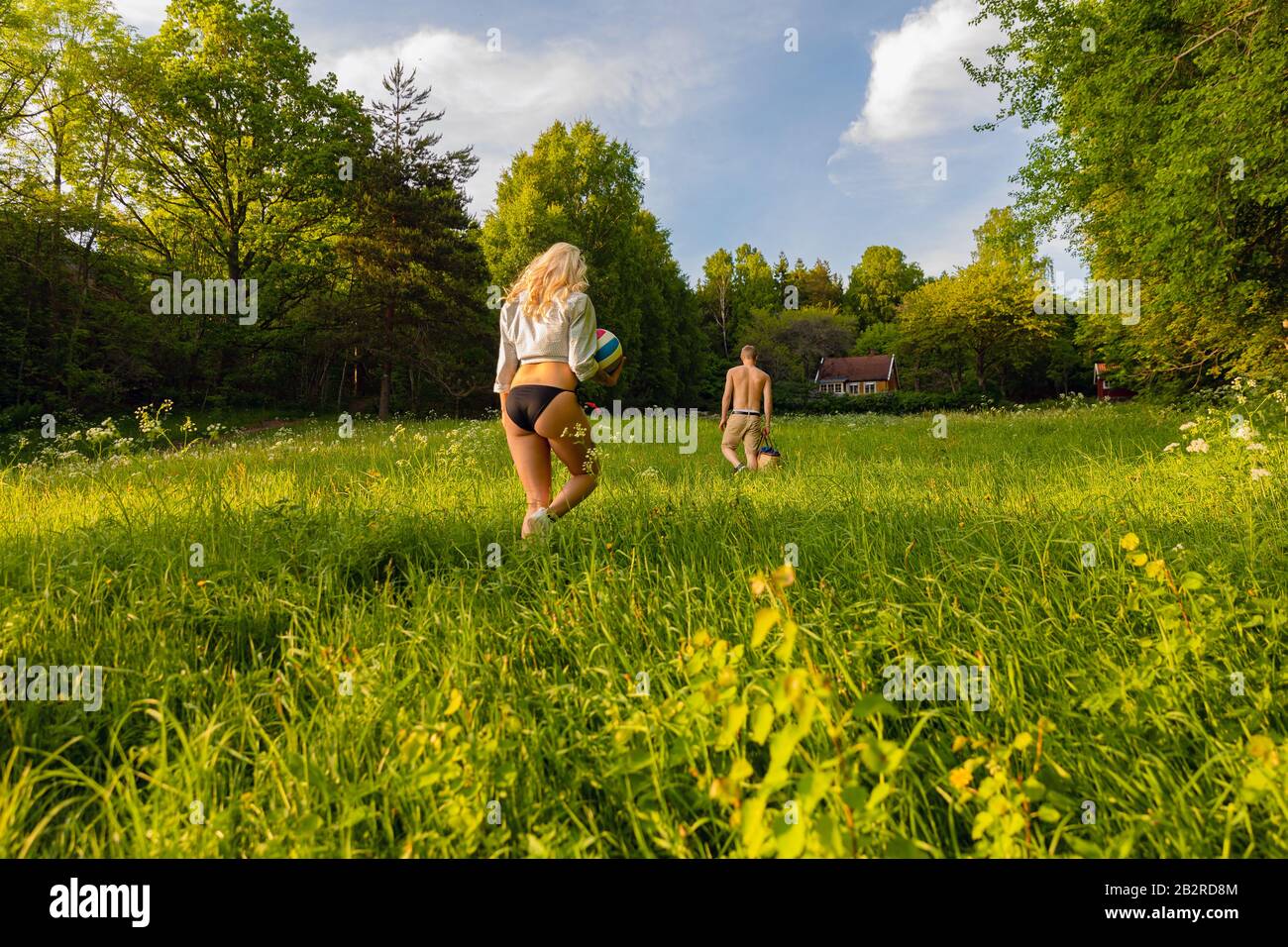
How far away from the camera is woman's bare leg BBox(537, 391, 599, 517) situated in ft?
13.1

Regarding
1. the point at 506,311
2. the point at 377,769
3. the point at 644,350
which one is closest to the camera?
the point at 377,769

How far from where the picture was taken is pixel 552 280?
424 cm

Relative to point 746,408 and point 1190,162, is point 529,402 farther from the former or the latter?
point 1190,162

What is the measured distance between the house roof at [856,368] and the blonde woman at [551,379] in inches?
2615

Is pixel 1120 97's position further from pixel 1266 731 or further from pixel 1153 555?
pixel 1266 731

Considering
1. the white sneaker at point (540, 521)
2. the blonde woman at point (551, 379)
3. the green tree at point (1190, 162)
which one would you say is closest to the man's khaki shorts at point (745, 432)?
the blonde woman at point (551, 379)

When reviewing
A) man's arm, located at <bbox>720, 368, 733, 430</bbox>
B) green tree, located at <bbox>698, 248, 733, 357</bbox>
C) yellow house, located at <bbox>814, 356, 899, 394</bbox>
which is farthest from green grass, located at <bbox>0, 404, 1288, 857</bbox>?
yellow house, located at <bbox>814, 356, 899, 394</bbox>

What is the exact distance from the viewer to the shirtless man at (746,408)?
9.02 metres

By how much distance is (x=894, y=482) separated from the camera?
627 cm

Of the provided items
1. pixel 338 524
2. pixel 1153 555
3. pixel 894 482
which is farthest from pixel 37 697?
pixel 894 482

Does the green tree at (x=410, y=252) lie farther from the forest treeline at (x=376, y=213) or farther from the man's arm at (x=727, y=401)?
the man's arm at (x=727, y=401)

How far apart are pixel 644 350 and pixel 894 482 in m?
34.2

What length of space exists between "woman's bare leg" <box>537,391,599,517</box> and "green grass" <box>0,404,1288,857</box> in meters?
0.22

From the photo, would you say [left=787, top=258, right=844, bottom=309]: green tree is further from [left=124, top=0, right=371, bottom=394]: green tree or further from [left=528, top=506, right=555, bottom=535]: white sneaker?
[left=528, top=506, right=555, bottom=535]: white sneaker
